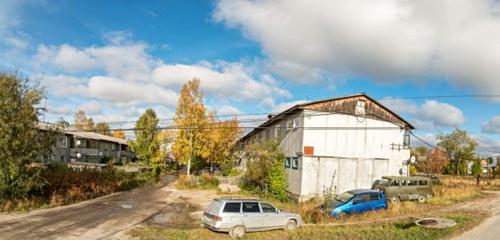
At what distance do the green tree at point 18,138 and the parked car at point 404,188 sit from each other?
73.0 feet

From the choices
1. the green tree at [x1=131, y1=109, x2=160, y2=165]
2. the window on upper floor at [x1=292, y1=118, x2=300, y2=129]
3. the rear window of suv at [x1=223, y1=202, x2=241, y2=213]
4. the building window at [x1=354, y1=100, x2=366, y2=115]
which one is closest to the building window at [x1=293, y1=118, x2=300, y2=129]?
the window on upper floor at [x1=292, y1=118, x2=300, y2=129]

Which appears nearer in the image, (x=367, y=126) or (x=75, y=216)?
(x=75, y=216)

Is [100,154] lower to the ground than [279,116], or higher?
lower

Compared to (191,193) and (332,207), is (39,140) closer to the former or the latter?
(191,193)

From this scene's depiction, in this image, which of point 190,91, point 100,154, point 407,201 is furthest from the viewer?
point 100,154

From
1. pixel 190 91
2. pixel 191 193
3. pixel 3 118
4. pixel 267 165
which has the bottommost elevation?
pixel 191 193

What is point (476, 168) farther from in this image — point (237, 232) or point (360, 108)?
point (237, 232)

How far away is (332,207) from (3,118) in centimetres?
1883

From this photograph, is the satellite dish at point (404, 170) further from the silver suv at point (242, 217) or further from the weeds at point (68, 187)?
the weeds at point (68, 187)

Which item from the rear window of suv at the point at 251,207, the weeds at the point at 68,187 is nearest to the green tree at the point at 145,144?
the weeds at the point at 68,187

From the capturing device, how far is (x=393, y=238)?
53.9ft

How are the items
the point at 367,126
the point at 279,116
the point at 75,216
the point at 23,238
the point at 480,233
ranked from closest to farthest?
1. the point at 23,238
2. the point at 480,233
3. the point at 75,216
4. the point at 367,126
5. the point at 279,116

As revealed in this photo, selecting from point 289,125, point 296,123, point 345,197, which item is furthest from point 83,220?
point 289,125

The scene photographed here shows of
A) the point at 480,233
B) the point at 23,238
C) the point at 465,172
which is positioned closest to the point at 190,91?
the point at 23,238
